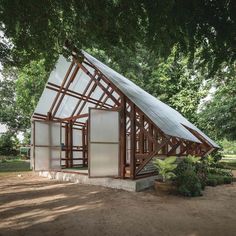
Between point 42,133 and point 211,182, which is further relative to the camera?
point 42,133

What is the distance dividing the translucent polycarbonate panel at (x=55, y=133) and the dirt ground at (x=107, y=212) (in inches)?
104

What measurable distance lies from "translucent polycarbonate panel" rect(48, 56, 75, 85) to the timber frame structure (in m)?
0.11

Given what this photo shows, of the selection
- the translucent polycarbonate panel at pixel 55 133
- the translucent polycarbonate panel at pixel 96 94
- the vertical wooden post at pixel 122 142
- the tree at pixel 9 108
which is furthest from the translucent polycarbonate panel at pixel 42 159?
the tree at pixel 9 108

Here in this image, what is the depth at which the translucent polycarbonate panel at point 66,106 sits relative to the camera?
1323 cm

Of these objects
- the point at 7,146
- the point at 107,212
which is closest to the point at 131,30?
the point at 107,212

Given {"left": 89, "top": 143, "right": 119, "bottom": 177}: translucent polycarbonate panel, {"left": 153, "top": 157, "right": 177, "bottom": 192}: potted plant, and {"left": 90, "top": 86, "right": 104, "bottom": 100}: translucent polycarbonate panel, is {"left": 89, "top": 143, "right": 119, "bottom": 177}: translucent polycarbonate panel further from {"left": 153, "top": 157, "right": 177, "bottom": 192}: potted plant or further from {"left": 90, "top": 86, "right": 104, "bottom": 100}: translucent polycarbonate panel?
{"left": 90, "top": 86, "right": 104, "bottom": 100}: translucent polycarbonate panel

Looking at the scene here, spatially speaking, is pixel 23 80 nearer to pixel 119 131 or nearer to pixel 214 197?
pixel 119 131

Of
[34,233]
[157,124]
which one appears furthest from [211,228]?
[157,124]

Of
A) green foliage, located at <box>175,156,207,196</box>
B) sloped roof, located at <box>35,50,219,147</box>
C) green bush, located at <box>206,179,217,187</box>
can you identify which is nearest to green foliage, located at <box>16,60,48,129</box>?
sloped roof, located at <box>35,50,219,147</box>

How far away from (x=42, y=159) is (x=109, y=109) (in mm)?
4359

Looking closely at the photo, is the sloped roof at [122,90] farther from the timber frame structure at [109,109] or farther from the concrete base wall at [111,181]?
the concrete base wall at [111,181]

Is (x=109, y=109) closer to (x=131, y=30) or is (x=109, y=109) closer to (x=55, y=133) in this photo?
(x=55, y=133)

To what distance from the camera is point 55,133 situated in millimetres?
13078

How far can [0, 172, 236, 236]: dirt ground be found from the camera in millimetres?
5824
